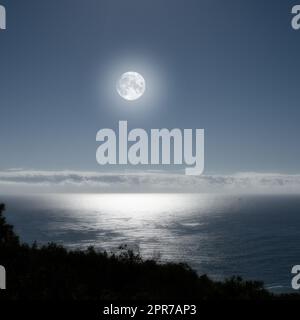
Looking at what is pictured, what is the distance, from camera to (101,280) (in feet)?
73.3

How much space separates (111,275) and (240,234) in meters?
183

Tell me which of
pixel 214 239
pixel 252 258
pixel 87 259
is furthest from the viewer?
pixel 214 239

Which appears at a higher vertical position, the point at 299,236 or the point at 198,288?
the point at 198,288

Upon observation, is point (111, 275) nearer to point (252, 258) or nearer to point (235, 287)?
point (235, 287)

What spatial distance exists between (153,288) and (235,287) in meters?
5.65

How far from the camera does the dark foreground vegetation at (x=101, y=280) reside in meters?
19.2

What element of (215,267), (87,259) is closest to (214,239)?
(215,267)

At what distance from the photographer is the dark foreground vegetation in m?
19.2

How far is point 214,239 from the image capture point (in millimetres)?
175000
